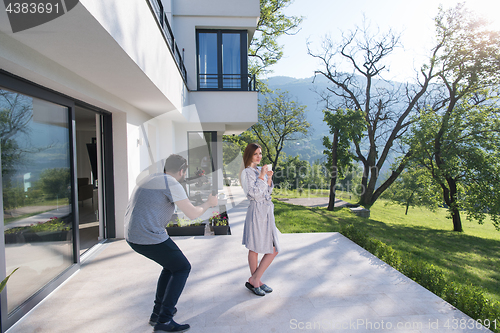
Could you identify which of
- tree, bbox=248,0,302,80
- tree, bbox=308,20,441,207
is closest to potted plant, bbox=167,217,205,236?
tree, bbox=248,0,302,80

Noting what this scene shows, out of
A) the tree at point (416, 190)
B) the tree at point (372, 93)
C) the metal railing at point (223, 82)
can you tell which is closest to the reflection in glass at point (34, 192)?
the metal railing at point (223, 82)

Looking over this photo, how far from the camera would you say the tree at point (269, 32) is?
18269 mm

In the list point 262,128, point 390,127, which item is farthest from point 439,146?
point 262,128

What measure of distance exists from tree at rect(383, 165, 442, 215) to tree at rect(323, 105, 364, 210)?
3895mm

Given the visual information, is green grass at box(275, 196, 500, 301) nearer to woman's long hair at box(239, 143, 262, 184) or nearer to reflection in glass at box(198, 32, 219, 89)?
woman's long hair at box(239, 143, 262, 184)

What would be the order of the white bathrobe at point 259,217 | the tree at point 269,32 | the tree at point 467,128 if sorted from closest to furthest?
the white bathrobe at point 259,217, the tree at point 467,128, the tree at point 269,32

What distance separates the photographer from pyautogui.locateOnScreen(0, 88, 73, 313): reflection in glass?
2812 mm

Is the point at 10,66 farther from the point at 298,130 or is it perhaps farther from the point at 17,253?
the point at 298,130

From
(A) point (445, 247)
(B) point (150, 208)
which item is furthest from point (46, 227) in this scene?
(A) point (445, 247)

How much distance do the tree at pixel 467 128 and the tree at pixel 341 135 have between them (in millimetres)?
→ 3110

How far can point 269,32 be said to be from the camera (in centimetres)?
1923

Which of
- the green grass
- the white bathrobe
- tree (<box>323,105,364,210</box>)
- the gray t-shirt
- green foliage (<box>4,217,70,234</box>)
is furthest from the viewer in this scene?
tree (<box>323,105,364,210</box>)

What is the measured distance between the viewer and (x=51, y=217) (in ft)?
11.5

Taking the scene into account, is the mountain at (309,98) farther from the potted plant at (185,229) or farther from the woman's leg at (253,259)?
the woman's leg at (253,259)
